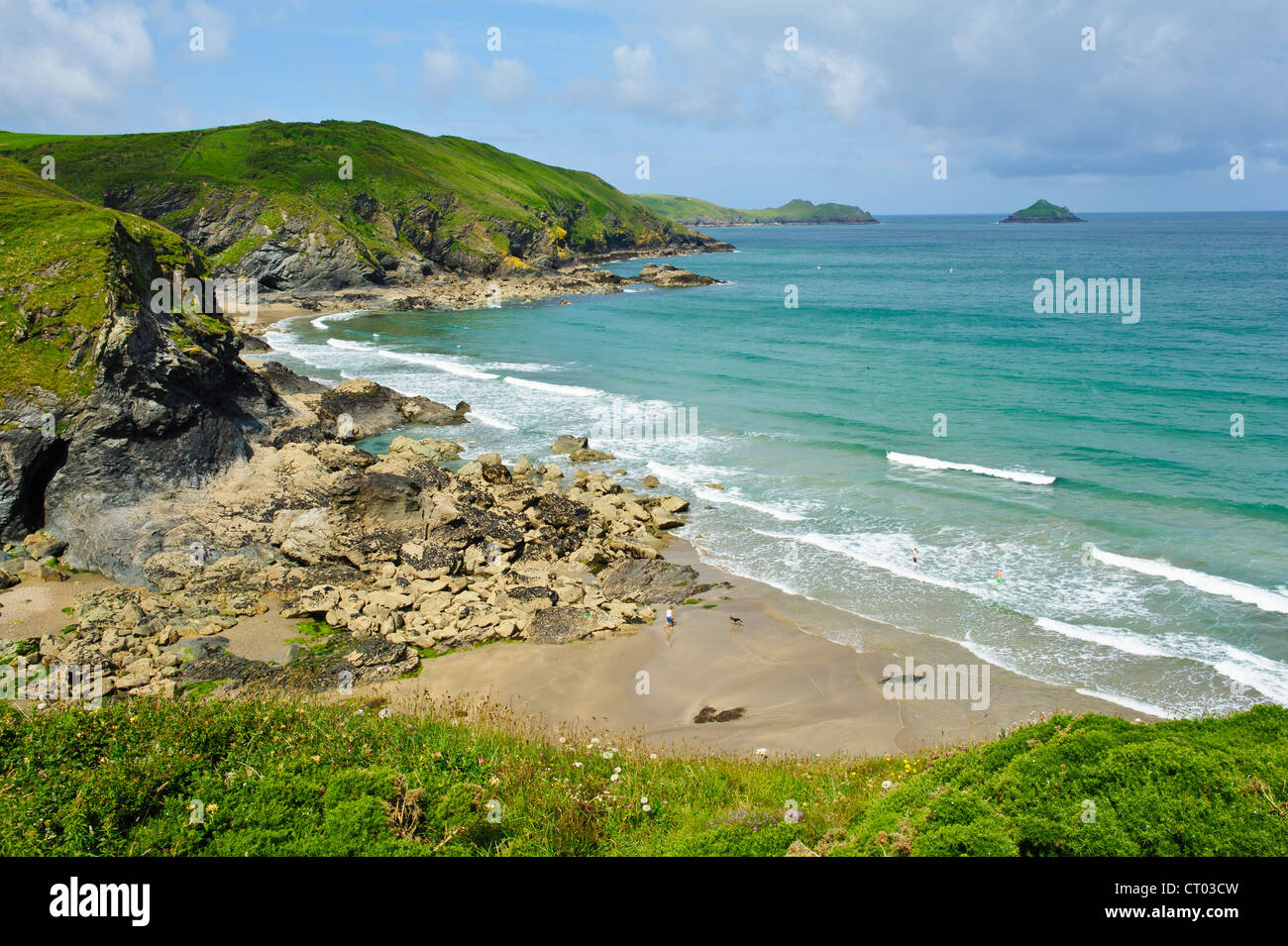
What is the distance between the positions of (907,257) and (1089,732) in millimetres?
147440

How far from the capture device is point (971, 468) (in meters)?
32.0

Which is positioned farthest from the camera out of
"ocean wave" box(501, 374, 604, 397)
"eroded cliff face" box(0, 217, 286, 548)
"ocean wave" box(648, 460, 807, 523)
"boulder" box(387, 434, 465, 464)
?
"ocean wave" box(501, 374, 604, 397)

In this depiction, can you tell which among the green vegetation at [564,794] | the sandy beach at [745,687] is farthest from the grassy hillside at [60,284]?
the green vegetation at [564,794]

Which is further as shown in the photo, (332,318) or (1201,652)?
(332,318)

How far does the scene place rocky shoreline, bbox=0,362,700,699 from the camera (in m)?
17.5

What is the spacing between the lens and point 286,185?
95312 millimetres

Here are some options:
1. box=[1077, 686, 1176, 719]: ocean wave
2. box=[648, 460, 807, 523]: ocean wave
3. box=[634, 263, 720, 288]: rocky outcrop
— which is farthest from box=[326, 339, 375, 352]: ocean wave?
box=[1077, 686, 1176, 719]: ocean wave

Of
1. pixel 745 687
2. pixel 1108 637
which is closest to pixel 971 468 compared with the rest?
pixel 1108 637

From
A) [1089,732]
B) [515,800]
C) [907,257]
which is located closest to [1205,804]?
[1089,732]

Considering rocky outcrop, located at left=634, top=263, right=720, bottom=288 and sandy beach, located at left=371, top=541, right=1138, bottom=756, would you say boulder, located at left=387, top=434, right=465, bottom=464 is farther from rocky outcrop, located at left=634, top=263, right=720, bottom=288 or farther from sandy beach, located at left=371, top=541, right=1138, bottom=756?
rocky outcrop, located at left=634, top=263, right=720, bottom=288

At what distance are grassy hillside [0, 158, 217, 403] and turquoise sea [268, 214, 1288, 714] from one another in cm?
1428

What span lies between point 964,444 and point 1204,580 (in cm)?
1391

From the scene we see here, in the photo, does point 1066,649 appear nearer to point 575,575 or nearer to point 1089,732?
point 1089,732

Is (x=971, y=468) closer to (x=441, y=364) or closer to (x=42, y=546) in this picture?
(x=42, y=546)
